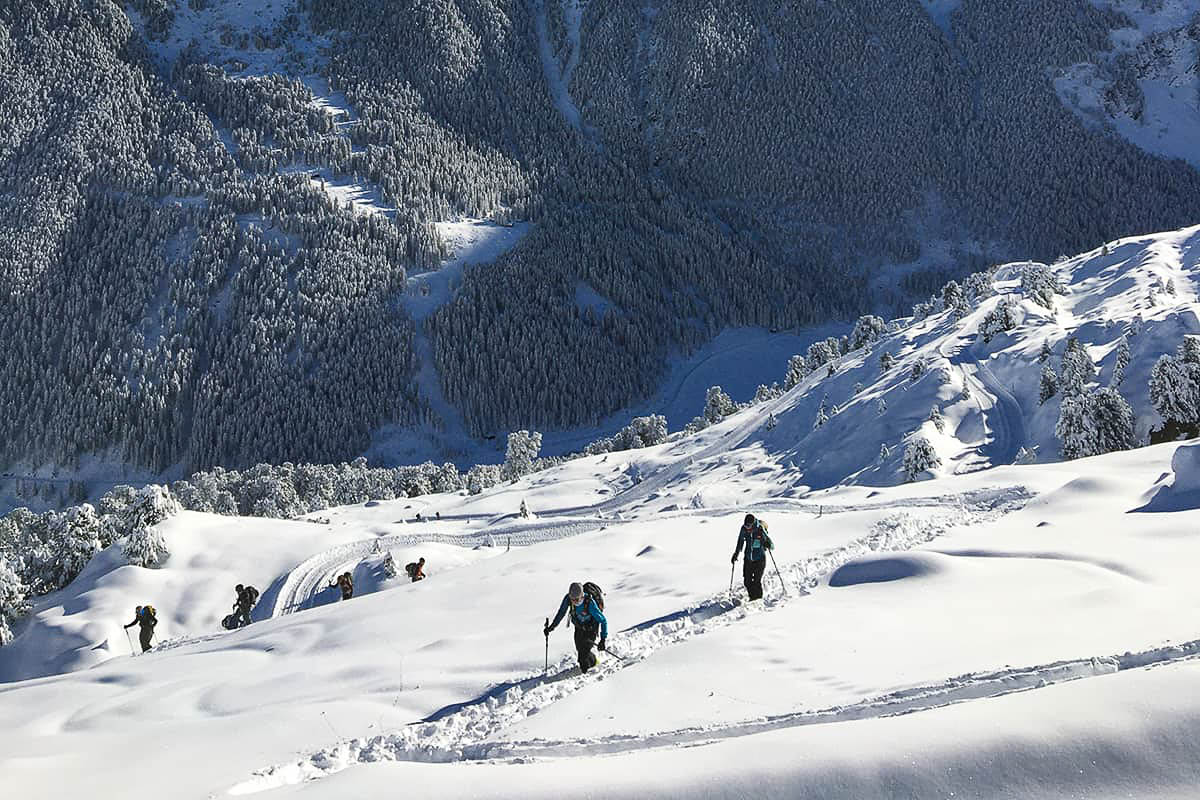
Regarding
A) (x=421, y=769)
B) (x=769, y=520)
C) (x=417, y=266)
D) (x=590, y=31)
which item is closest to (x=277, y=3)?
(x=590, y=31)

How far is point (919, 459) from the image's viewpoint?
40.2 metres

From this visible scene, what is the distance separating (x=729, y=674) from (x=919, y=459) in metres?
30.4

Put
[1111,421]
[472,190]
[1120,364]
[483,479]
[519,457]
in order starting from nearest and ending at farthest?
1. [1111,421]
2. [1120,364]
3. [483,479]
4. [519,457]
5. [472,190]

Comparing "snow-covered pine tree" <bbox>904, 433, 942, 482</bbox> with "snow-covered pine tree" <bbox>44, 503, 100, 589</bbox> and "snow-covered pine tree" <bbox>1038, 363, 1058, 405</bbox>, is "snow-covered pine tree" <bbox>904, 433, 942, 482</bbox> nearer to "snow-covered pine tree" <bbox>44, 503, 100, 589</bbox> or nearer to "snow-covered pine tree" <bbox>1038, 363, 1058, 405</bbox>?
"snow-covered pine tree" <bbox>1038, 363, 1058, 405</bbox>

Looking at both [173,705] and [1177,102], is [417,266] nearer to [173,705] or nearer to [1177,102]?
[173,705]

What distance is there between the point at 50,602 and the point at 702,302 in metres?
112

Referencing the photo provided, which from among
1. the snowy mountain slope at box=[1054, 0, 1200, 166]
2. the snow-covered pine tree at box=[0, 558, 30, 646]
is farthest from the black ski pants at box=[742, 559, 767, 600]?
the snowy mountain slope at box=[1054, 0, 1200, 166]

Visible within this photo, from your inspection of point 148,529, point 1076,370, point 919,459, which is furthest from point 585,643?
point 1076,370

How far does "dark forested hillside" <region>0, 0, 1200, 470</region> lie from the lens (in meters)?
123

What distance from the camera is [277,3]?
19262 cm

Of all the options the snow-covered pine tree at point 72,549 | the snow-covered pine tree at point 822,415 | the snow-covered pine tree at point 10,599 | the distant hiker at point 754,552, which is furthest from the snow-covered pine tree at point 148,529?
the snow-covered pine tree at point 822,415

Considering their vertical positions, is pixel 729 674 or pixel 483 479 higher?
pixel 729 674

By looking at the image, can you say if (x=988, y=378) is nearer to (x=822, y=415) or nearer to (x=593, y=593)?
(x=822, y=415)

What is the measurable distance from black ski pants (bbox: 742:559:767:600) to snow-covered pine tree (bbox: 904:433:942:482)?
24.9 metres
